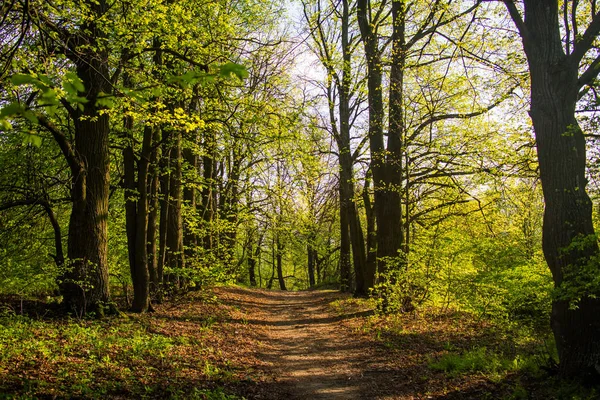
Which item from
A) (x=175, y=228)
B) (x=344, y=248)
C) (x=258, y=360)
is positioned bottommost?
(x=258, y=360)

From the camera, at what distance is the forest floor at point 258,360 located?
17.7 ft

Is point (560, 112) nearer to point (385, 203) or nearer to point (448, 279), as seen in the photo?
point (448, 279)

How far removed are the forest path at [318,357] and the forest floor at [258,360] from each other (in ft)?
0.09

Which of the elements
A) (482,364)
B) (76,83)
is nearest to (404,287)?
(482,364)

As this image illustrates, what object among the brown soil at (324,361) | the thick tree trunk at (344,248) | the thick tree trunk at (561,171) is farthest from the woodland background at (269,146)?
the thick tree trunk at (344,248)

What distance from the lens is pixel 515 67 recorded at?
9469 millimetres

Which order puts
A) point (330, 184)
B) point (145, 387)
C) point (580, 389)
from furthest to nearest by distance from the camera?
point (330, 184)
point (145, 387)
point (580, 389)

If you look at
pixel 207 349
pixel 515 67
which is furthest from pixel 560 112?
pixel 207 349

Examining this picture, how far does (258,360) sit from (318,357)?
4.50 ft

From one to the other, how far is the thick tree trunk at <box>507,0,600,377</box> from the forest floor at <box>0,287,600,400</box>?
29.3 inches

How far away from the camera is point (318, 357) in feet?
28.7

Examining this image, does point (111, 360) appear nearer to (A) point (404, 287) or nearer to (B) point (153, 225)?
(B) point (153, 225)

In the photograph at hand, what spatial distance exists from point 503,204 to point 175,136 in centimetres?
993

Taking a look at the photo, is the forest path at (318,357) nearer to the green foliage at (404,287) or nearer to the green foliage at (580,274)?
the green foliage at (404,287)
